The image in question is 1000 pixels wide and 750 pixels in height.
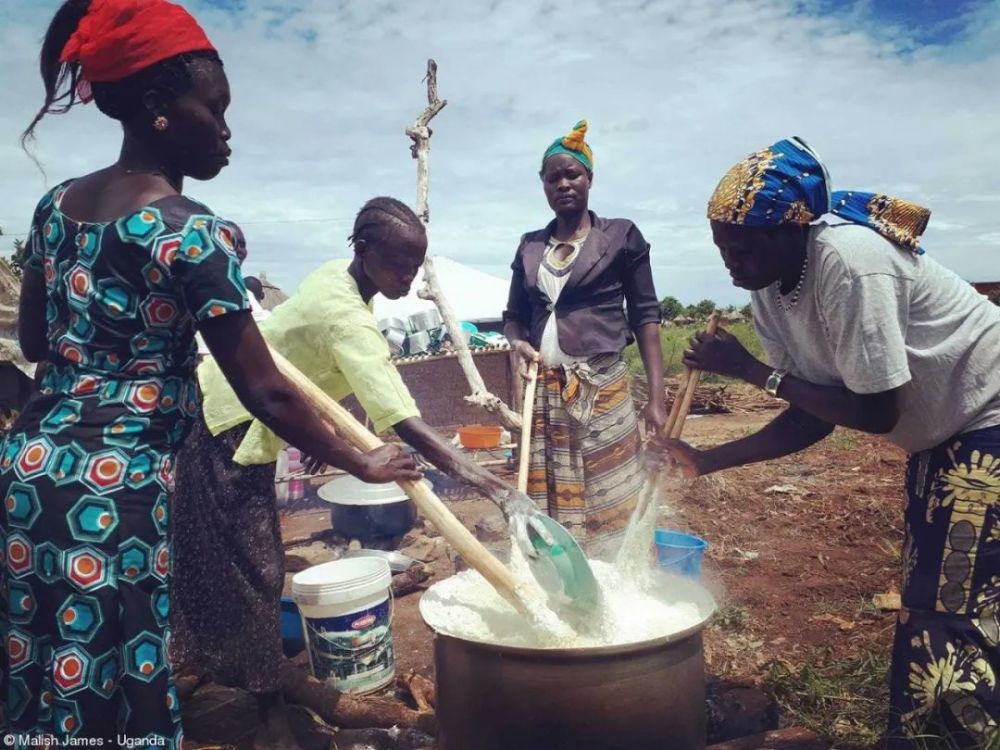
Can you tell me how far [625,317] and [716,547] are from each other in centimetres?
239

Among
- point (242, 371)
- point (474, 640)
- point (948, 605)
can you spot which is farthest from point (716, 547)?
point (242, 371)

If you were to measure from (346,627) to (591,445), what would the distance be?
52.7 inches

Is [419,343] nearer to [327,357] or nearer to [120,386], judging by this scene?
[327,357]

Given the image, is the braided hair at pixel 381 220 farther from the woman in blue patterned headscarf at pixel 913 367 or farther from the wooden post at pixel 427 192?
the wooden post at pixel 427 192

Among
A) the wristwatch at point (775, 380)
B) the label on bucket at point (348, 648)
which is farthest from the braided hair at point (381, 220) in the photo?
the label on bucket at point (348, 648)

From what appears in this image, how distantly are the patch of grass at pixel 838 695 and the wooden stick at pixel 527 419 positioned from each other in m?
1.32

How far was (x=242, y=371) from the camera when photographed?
157 cm

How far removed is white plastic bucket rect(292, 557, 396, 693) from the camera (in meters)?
3.03

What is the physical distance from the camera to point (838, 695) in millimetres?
2822

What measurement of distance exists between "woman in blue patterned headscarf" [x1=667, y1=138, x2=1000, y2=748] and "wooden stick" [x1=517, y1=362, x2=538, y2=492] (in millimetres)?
1332

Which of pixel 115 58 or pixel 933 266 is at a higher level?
pixel 115 58

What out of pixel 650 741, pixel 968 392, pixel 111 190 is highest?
pixel 111 190

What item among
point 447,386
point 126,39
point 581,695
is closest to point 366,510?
point 581,695

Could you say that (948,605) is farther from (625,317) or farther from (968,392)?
(625,317)
